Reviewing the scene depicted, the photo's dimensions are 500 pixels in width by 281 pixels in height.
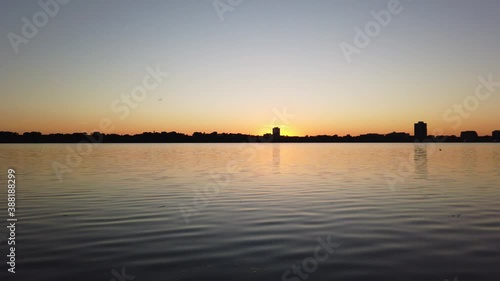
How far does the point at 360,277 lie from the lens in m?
11.6

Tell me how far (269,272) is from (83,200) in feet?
63.2

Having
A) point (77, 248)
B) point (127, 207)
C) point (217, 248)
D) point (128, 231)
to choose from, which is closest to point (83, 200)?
point (127, 207)

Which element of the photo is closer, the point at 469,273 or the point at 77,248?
the point at 469,273

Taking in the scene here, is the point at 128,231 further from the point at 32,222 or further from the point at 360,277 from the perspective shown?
the point at 360,277

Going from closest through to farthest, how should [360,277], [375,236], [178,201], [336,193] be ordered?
[360,277] < [375,236] < [178,201] < [336,193]

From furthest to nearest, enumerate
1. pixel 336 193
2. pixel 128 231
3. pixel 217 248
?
pixel 336 193
pixel 128 231
pixel 217 248

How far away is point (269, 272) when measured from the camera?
39.4 feet

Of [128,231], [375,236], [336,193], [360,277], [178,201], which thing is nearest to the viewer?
[360,277]

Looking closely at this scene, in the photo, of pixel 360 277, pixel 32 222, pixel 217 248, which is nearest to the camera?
pixel 360 277

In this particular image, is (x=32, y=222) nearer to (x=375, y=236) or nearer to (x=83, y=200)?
(x=83, y=200)

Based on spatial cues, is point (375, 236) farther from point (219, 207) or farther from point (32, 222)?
point (32, 222)

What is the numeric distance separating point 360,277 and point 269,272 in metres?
2.54

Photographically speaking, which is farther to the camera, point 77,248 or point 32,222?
point 32,222

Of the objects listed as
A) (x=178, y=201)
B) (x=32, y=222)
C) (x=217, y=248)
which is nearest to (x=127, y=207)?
(x=178, y=201)
